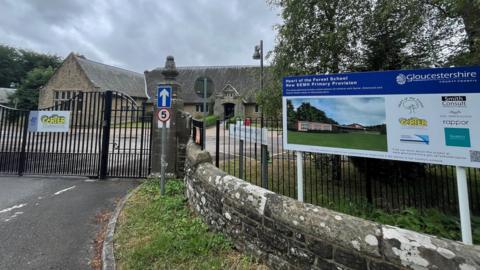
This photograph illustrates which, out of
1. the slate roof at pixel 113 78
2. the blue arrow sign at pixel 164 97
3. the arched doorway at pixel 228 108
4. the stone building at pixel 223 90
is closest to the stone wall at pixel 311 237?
the blue arrow sign at pixel 164 97

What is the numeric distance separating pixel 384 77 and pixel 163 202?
466 cm

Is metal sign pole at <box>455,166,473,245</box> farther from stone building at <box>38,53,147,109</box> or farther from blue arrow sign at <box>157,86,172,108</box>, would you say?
stone building at <box>38,53,147,109</box>

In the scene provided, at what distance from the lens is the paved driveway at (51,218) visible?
11.8ft

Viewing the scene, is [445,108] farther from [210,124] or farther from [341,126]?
[210,124]

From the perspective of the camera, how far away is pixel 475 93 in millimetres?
2748

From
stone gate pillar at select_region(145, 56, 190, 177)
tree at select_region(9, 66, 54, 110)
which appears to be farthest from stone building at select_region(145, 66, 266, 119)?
stone gate pillar at select_region(145, 56, 190, 177)

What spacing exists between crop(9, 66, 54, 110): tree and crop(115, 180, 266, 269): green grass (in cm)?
4216

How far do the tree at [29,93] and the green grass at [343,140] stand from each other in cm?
4421

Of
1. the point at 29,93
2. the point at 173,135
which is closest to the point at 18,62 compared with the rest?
the point at 29,93

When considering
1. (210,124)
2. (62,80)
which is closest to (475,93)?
(210,124)

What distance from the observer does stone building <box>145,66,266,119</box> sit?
34.8 meters

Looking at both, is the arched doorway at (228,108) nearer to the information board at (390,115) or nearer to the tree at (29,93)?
the tree at (29,93)

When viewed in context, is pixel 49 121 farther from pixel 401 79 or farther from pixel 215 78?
pixel 215 78

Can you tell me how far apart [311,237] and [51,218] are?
5.15 metres
